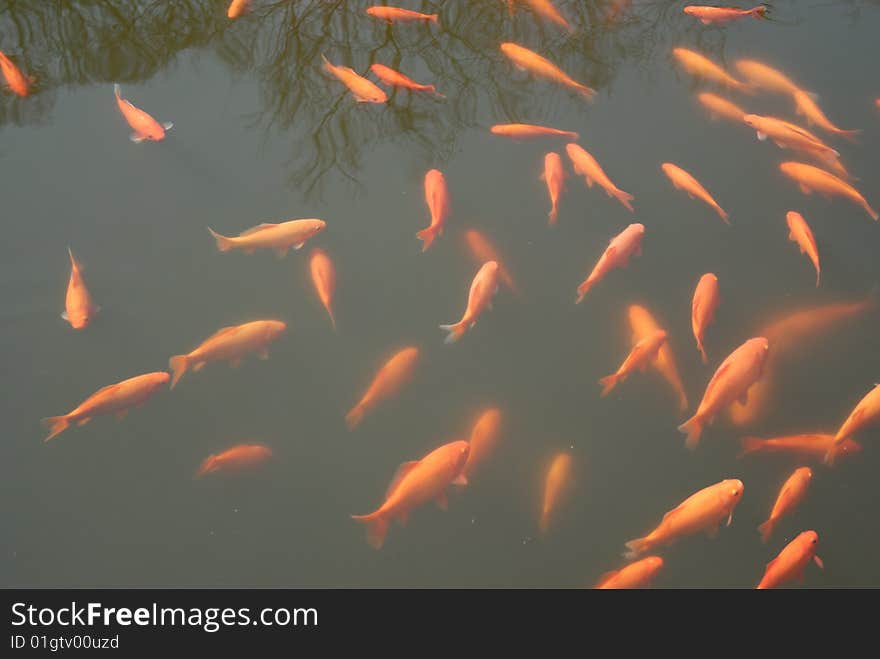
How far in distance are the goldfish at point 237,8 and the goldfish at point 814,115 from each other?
354 cm

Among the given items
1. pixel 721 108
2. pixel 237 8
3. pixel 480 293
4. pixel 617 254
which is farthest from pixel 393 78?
pixel 721 108

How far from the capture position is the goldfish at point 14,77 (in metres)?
4.09

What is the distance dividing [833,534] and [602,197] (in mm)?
2009

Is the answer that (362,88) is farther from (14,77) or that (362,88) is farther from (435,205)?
(14,77)

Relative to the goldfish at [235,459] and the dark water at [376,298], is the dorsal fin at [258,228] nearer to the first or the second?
the dark water at [376,298]

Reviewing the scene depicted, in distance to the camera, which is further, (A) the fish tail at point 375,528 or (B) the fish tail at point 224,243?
(B) the fish tail at point 224,243

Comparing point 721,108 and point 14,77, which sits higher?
point 14,77

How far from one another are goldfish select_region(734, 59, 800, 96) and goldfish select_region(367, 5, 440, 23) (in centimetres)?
207

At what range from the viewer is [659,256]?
12.9ft

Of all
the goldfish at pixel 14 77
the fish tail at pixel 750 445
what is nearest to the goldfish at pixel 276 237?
the goldfish at pixel 14 77

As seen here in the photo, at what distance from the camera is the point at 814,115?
4.46 m

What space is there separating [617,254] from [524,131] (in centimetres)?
103

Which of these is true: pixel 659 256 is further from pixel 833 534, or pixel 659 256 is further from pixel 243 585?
pixel 243 585
